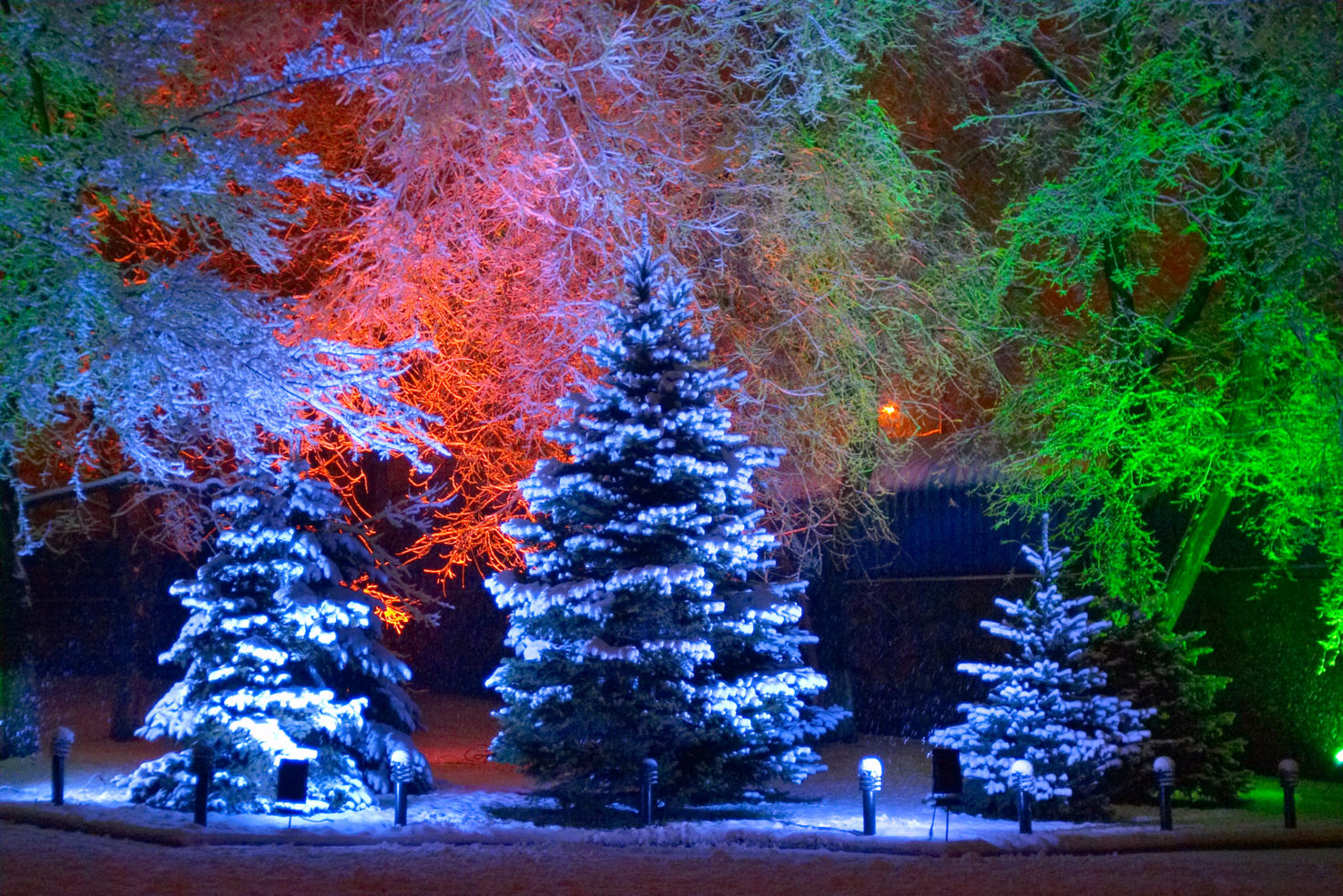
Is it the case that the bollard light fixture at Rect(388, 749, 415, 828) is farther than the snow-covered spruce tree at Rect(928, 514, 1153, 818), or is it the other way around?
the snow-covered spruce tree at Rect(928, 514, 1153, 818)

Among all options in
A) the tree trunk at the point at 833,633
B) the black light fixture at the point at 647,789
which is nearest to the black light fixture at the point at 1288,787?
the black light fixture at the point at 647,789

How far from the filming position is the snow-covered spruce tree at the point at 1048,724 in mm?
12250

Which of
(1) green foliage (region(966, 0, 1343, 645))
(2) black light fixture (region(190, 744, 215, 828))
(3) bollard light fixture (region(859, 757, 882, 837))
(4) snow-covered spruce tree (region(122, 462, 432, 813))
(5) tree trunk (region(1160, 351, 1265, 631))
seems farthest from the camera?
(5) tree trunk (region(1160, 351, 1265, 631))

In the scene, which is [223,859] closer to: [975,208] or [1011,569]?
[1011,569]

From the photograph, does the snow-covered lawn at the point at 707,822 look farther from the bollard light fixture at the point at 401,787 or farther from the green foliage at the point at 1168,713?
the green foliage at the point at 1168,713

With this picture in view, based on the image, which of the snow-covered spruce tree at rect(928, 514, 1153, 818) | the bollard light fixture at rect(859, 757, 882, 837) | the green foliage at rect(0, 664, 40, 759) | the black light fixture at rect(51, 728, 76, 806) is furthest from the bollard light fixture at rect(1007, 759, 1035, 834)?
the green foliage at rect(0, 664, 40, 759)

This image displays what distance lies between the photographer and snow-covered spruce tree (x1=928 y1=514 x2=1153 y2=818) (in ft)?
40.2

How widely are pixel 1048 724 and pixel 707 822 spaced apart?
353 cm

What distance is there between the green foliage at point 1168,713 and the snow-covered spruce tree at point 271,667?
775 cm

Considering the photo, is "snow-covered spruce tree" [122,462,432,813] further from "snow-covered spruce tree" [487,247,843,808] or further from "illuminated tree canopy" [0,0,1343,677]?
"snow-covered spruce tree" [487,247,843,808]

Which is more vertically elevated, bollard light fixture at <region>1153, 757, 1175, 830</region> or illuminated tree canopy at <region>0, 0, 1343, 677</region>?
illuminated tree canopy at <region>0, 0, 1343, 677</region>

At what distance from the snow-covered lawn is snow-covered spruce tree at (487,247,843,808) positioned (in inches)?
24.9

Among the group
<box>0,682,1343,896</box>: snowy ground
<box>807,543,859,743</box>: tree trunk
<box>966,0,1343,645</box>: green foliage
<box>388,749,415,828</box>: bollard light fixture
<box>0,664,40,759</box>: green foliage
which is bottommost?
<box>0,682,1343,896</box>: snowy ground

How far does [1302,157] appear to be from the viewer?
486 inches
